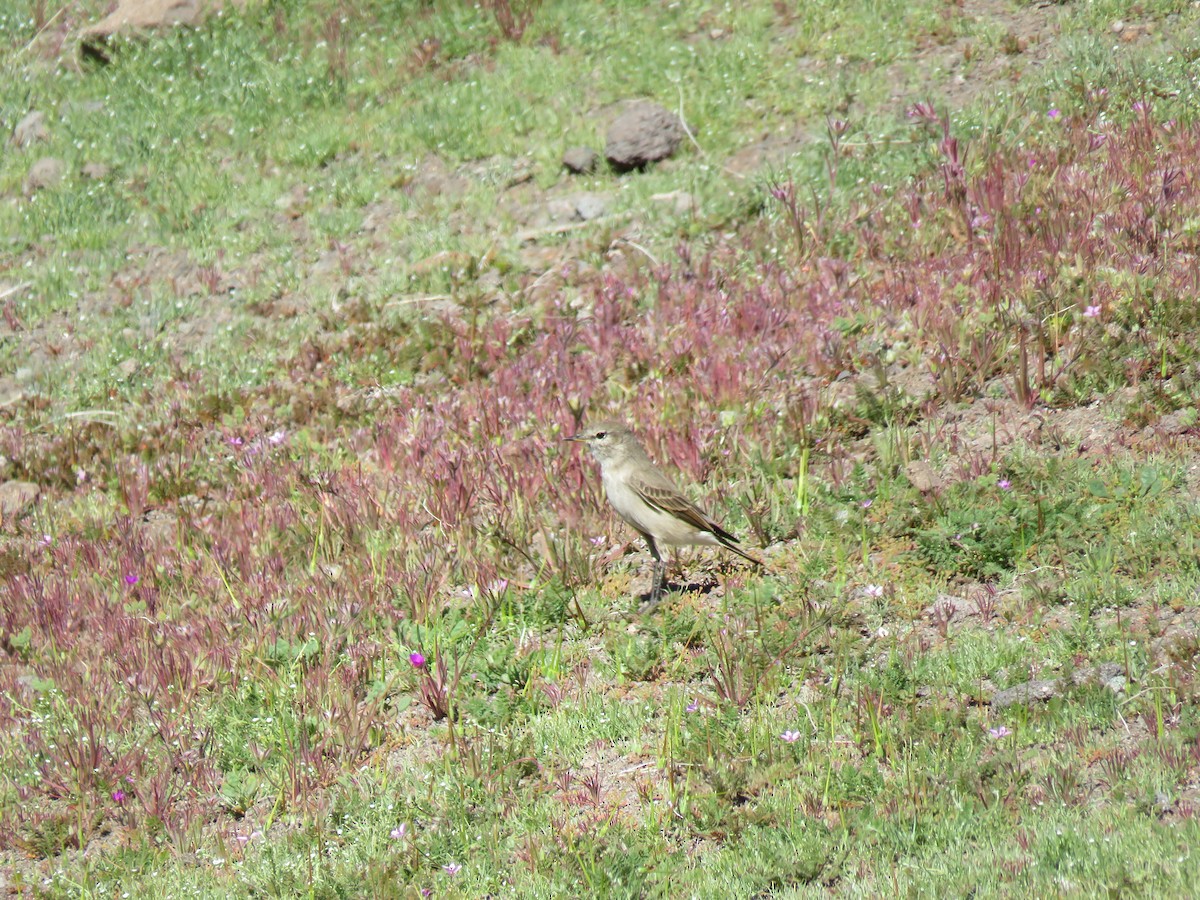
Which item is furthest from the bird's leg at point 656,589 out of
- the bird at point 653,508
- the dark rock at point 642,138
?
the dark rock at point 642,138

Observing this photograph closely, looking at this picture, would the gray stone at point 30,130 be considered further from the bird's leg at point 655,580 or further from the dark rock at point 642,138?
the bird's leg at point 655,580

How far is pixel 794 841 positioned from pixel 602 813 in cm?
100

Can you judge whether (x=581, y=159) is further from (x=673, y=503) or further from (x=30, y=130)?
(x=30, y=130)

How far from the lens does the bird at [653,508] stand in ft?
24.8

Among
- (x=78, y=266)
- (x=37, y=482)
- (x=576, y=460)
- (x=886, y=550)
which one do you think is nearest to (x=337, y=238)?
(x=78, y=266)

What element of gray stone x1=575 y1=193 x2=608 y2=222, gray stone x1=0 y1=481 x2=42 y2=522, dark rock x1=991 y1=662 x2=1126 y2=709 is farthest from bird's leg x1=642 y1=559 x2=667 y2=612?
gray stone x1=575 y1=193 x2=608 y2=222

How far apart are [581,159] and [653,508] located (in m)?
8.13

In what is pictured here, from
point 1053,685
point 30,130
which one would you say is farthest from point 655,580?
point 30,130

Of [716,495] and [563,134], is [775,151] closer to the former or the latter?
[563,134]

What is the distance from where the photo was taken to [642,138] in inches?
572

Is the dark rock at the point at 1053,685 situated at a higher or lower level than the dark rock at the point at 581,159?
higher

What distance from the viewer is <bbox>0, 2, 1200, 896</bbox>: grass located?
235 inches

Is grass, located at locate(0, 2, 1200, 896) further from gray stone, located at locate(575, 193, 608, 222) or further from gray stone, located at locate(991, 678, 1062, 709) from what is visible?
gray stone, located at locate(575, 193, 608, 222)

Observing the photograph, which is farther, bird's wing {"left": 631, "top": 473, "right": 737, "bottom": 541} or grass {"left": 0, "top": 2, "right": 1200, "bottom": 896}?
bird's wing {"left": 631, "top": 473, "right": 737, "bottom": 541}
